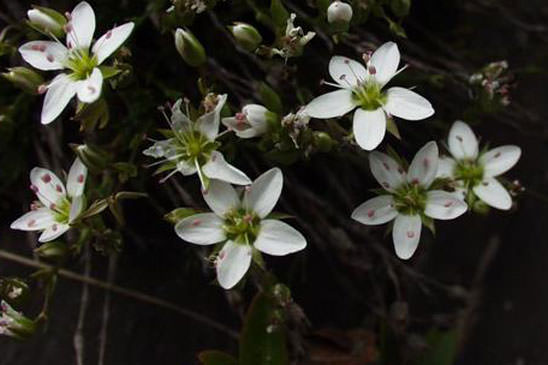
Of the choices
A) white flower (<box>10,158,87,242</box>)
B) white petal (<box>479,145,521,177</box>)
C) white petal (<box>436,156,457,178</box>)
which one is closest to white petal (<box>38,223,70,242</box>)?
white flower (<box>10,158,87,242</box>)

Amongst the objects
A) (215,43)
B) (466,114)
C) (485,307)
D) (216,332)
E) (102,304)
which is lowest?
(485,307)

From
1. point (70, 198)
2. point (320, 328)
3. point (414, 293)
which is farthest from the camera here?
point (414, 293)

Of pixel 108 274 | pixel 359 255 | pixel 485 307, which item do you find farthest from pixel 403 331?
pixel 108 274

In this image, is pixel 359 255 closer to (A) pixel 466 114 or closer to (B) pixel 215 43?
(A) pixel 466 114

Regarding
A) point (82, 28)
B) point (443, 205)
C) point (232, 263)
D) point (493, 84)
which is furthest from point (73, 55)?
point (493, 84)

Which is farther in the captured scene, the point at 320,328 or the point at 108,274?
the point at 320,328

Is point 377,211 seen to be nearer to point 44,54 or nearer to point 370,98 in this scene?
point 370,98

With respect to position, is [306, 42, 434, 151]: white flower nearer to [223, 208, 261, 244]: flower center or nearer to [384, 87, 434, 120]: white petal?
[384, 87, 434, 120]: white petal
